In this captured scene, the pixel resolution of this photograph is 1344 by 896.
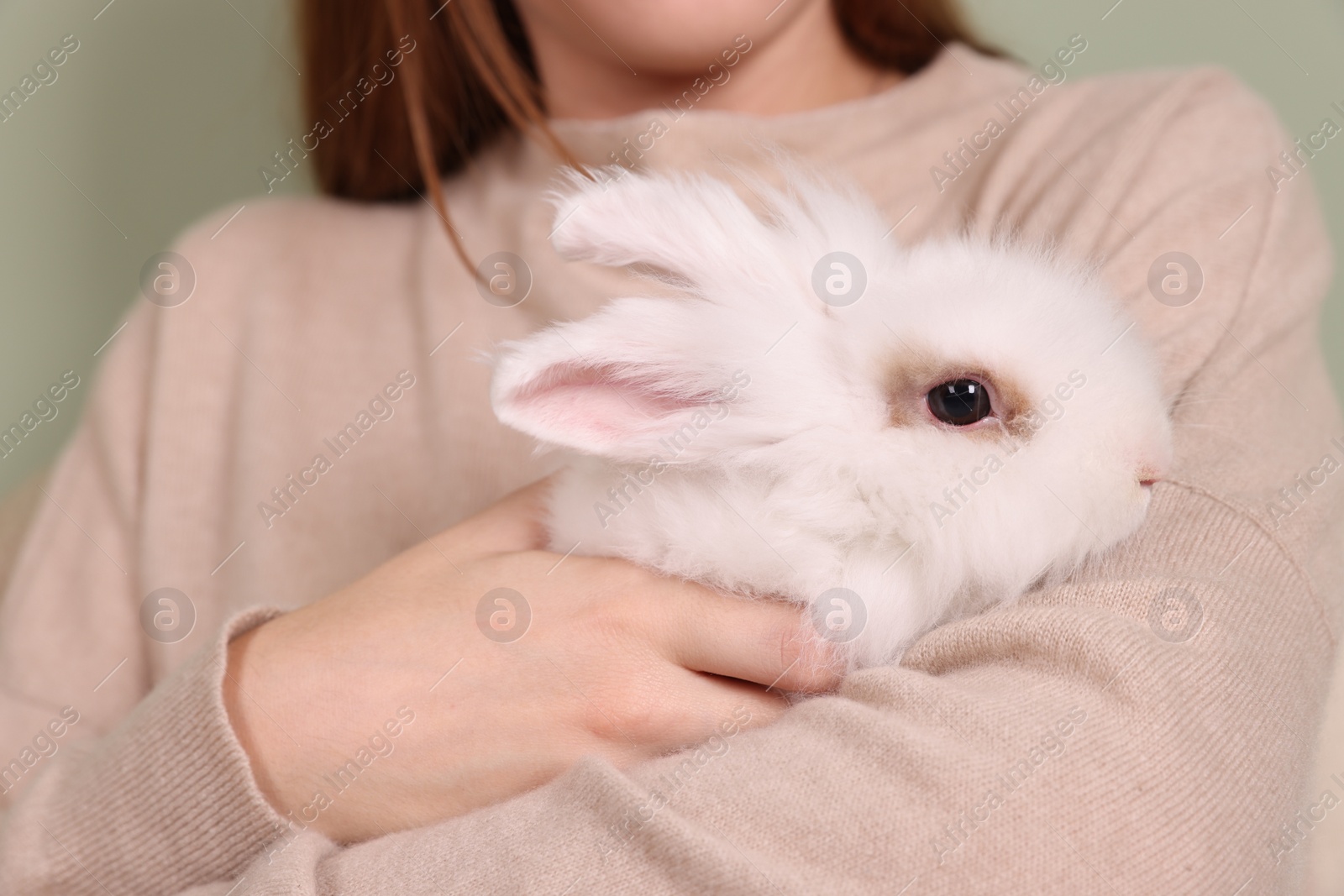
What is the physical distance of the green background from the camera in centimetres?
237

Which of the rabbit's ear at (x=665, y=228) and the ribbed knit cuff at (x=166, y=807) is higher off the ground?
the rabbit's ear at (x=665, y=228)

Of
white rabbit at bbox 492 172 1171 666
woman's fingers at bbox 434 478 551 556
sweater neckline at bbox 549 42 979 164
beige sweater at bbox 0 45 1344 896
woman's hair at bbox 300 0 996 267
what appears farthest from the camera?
woman's hair at bbox 300 0 996 267

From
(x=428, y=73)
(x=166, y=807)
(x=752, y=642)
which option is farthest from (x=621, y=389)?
(x=428, y=73)

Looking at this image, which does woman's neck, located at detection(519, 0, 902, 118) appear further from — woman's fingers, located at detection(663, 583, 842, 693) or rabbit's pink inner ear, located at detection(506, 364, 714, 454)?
woman's fingers, located at detection(663, 583, 842, 693)

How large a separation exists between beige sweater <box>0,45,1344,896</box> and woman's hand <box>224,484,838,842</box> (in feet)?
0.17

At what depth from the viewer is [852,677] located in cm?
98

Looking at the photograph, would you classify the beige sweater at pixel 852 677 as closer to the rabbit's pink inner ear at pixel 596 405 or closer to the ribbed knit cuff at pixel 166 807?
the ribbed knit cuff at pixel 166 807

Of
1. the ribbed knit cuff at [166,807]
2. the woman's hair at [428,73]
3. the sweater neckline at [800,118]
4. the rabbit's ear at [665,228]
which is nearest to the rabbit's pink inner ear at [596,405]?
the rabbit's ear at [665,228]

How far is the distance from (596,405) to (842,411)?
0.27 meters

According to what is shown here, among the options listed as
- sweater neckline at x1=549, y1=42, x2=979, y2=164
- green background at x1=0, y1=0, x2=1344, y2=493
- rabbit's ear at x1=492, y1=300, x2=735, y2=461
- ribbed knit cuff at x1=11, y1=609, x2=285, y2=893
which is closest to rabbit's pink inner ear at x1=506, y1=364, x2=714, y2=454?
rabbit's ear at x1=492, y1=300, x2=735, y2=461

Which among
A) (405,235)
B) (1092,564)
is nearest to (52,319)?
(405,235)

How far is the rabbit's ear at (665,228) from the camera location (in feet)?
3.59

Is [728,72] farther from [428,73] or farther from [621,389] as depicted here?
[621,389]

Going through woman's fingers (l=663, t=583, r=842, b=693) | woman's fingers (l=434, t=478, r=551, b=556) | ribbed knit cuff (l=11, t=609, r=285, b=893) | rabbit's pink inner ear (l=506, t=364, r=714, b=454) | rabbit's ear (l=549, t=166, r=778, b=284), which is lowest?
woman's fingers (l=663, t=583, r=842, b=693)
